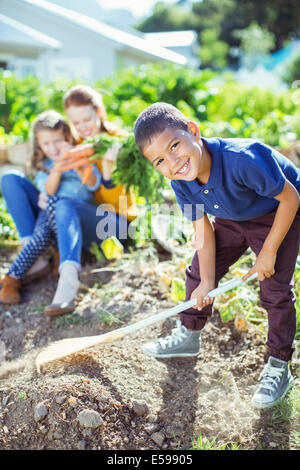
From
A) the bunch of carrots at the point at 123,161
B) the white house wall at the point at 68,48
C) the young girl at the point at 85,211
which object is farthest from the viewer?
the white house wall at the point at 68,48

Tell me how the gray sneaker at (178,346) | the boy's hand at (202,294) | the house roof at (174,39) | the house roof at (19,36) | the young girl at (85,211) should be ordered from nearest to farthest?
the boy's hand at (202,294) < the gray sneaker at (178,346) < the young girl at (85,211) < the house roof at (19,36) < the house roof at (174,39)

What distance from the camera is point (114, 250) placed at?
287cm

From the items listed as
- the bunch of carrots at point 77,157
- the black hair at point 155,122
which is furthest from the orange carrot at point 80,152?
the black hair at point 155,122

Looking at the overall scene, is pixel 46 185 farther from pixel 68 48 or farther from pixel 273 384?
pixel 68 48

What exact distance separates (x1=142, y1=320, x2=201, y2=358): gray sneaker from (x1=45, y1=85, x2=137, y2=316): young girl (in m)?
0.57

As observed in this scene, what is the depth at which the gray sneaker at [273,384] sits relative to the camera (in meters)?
1.73

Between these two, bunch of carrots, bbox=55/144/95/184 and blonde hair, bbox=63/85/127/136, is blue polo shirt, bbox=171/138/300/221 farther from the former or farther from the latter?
blonde hair, bbox=63/85/127/136

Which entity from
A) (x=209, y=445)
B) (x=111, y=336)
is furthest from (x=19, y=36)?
(x=209, y=445)

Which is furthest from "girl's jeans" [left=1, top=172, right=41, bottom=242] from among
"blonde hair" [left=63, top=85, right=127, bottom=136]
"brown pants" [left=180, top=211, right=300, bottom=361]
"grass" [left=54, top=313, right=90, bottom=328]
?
"brown pants" [left=180, top=211, right=300, bottom=361]

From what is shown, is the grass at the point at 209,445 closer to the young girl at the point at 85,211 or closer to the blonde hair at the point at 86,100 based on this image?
the young girl at the point at 85,211

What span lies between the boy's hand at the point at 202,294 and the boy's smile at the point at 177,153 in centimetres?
47

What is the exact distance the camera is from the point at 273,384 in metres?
1.77

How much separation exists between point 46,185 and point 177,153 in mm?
1394

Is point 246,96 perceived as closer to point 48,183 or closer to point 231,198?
point 48,183
